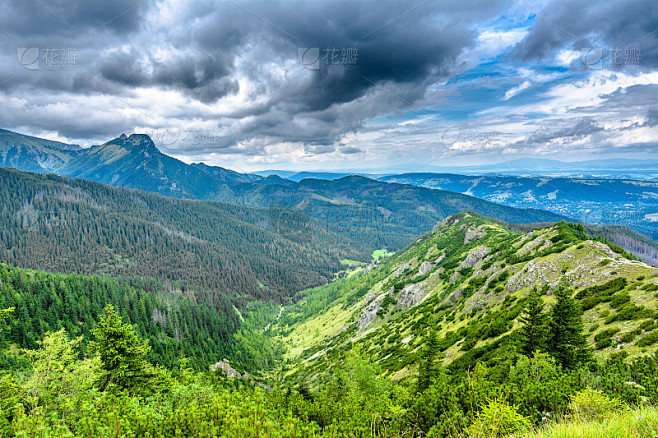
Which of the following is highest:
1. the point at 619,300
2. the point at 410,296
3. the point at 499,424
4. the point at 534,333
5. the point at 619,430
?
the point at 619,430

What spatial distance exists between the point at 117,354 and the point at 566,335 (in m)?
39.3

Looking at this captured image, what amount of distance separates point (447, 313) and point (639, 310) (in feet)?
131

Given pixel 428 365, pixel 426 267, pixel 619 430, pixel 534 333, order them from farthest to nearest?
pixel 426 267 → pixel 428 365 → pixel 534 333 → pixel 619 430

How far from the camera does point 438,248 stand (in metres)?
148

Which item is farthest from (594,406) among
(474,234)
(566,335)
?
(474,234)

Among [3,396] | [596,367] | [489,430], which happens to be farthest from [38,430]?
[596,367]

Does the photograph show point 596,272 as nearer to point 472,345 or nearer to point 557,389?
point 472,345

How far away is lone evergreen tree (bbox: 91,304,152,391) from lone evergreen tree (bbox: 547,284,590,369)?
117 feet

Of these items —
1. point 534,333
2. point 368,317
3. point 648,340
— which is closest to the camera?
point 648,340

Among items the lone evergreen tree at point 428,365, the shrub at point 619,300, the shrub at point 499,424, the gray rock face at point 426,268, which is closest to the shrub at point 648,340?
the shrub at point 619,300

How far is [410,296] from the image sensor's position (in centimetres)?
10006

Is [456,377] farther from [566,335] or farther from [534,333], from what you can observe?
[534,333]

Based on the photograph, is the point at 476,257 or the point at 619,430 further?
the point at 476,257

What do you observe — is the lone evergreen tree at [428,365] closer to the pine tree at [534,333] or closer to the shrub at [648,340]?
the pine tree at [534,333]
